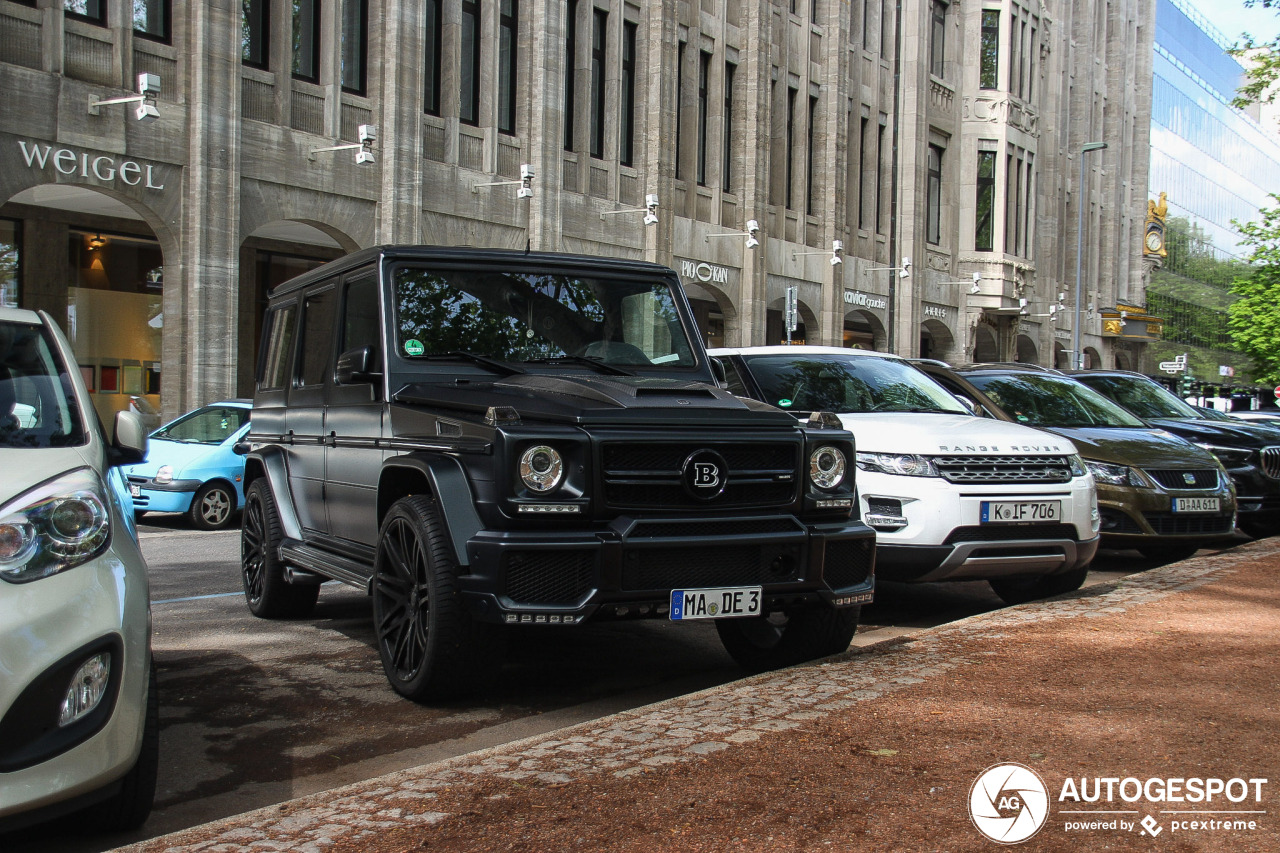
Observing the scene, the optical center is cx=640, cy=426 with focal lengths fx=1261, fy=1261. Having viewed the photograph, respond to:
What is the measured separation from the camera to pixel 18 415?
167 inches

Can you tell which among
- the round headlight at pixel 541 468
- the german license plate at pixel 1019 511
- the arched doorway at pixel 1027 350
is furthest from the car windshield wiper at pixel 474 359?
the arched doorway at pixel 1027 350

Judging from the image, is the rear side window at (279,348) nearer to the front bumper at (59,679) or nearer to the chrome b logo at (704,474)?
the chrome b logo at (704,474)

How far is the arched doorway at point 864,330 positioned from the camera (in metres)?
39.3

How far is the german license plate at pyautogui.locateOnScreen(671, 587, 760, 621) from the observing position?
16.9ft

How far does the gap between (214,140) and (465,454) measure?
643 inches

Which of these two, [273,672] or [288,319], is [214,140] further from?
[273,672]

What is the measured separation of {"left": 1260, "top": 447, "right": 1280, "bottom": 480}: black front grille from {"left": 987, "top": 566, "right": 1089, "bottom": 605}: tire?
19.2 feet

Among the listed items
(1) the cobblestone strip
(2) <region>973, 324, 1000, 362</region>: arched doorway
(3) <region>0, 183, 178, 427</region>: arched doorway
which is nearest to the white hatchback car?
(1) the cobblestone strip

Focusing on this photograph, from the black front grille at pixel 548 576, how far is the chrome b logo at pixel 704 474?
1.74 feet

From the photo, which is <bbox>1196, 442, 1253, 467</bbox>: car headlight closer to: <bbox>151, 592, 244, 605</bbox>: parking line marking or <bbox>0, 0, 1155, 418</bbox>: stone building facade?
<bbox>151, 592, 244, 605</bbox>: parking line marking

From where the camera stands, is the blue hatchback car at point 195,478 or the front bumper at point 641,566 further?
the blue hatchback car at point 195,478

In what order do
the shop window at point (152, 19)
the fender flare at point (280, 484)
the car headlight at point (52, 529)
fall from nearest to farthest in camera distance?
the car headlight at point (52, 529), the fender flare at point (280, 484), the shop window at point (152, 19)

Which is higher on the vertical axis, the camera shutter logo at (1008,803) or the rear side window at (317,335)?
the rear side window at (317,335)

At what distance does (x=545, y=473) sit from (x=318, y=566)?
2.25 meters
